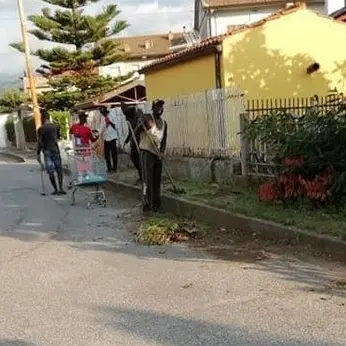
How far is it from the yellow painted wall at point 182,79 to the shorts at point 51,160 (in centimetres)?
425

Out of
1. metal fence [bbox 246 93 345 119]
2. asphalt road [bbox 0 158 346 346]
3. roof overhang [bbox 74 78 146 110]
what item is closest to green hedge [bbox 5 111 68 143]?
roof overhang [bbox 74 78 146 110]

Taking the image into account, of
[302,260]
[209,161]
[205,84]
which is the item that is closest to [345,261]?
[302,260]

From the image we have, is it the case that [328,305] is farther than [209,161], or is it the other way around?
[209,161]

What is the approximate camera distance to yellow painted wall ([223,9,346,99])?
16.2 m

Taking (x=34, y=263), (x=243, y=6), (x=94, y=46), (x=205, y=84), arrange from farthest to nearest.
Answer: (x=94, y=46), (x=243, y=6), (x=205, y=84), (x=34, y=263)

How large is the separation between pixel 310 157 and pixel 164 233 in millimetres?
2186

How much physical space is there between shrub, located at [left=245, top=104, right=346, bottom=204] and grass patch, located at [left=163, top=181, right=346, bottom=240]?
204 millimetres

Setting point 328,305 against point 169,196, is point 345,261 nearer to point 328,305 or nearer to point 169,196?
point 328,305

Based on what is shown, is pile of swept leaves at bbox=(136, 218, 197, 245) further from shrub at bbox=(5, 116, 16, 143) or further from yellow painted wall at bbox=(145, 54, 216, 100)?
shrub at bbox=(5, 116, 16, 143)

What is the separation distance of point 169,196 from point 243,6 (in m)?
24.5

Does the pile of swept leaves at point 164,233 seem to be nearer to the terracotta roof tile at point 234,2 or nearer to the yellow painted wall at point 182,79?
the yellow painted wall at point 182,79

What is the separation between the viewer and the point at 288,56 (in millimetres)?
17156

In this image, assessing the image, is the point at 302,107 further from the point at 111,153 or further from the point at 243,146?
the point at 111,153

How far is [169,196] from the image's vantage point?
38.3 ft
